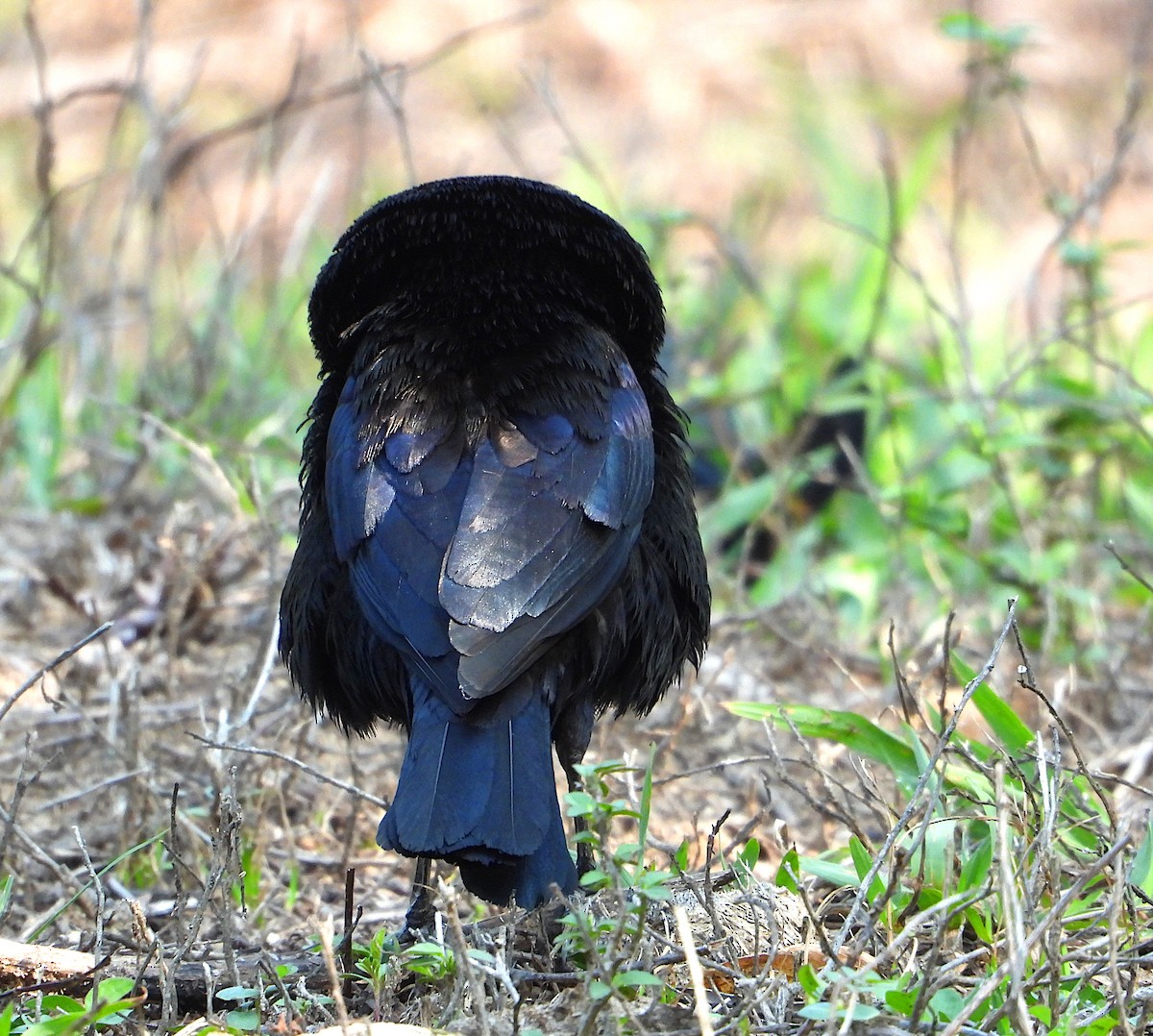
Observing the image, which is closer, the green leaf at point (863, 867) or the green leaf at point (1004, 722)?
the green leaf at point (863, 867)

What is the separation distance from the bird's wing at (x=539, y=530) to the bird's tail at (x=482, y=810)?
106 mm

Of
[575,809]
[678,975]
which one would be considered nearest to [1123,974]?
[678,975]

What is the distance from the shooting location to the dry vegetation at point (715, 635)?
2.47 m

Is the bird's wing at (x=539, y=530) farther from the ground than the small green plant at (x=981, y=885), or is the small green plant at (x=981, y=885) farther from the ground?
the bird's wing at (x=539, y=530)

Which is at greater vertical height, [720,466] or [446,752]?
[446,752]

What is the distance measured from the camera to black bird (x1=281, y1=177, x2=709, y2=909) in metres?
2.69

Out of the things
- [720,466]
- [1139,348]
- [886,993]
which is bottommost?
[720,466]

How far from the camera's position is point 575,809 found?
2.19 metres

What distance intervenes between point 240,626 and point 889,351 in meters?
3.10

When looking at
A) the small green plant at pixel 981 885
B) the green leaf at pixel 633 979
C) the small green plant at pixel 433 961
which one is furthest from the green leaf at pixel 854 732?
the green leaf at pixel 633 979

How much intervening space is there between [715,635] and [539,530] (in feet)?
6.16

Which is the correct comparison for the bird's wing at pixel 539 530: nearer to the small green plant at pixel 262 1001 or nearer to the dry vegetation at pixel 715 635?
the dry vegetation at pixel 715 635

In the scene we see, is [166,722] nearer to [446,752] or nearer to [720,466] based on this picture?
[446,752]

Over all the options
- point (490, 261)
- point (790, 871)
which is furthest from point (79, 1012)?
point (490, 261)
